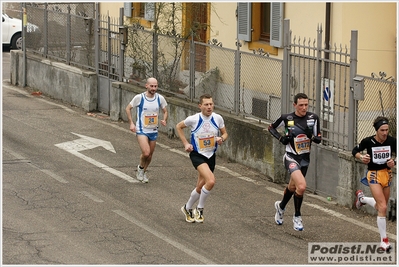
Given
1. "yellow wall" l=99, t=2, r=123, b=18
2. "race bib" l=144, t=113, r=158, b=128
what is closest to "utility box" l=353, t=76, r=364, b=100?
"race bib" l=144, t=113, r=158, b=128

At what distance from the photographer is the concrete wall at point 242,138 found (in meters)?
14.1

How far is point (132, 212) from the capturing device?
515 inches

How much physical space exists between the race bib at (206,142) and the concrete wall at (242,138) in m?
2.34

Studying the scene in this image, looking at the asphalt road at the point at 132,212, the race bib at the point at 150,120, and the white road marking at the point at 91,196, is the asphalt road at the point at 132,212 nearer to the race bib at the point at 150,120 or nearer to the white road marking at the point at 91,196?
the white road marking at the point at 91,196

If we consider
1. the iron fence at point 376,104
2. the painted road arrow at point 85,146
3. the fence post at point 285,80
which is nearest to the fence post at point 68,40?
the painted road arrow at point 85,146

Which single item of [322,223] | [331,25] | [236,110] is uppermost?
[331,25]

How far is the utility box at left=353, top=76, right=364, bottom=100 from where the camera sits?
1364 cm

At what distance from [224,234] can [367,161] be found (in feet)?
6.86

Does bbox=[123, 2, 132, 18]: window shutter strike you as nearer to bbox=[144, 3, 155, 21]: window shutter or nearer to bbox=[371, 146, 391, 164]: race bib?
bbox=[144, 3, 155, 21]: window shutter

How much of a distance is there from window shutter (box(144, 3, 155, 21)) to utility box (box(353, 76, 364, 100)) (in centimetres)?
912

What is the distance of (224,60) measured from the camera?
1758 centimetres

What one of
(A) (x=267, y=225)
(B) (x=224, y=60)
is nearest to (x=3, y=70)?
(B) (x=224, y=60)

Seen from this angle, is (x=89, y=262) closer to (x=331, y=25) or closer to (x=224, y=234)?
(x=224, y=234)

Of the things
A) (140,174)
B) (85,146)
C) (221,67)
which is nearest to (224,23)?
(221,67)
